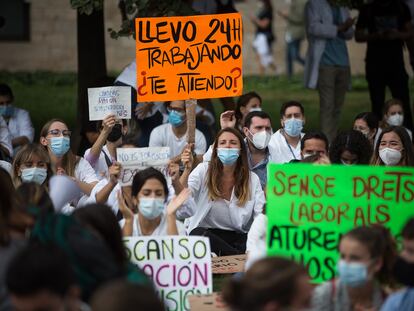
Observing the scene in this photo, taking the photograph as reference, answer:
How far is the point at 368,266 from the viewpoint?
7.08 m

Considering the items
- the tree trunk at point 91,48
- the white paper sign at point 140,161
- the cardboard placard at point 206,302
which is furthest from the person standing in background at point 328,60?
the cardboard placard at point 206,302

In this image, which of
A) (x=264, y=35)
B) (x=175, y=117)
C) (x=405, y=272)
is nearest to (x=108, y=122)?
(x=175, y=117)

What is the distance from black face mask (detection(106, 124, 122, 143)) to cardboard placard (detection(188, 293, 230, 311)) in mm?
4209

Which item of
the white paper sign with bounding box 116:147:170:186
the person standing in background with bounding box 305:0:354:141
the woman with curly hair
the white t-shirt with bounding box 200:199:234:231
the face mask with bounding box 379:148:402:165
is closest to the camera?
the white paper sign with bounding box 116:147:170:186

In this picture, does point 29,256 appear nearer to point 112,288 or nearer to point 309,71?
point 112,288

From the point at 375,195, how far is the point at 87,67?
8.31 m

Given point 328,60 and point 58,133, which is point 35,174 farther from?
point 328,60

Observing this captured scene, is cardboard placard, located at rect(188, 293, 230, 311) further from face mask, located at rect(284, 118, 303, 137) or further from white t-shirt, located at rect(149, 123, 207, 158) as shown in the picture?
white t-shirt, located at rect(149, 123, 207, 158)

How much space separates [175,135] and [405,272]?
6473mm

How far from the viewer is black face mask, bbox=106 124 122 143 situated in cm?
1239

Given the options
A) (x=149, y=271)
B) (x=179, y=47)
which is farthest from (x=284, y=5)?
(x=149, y=271)

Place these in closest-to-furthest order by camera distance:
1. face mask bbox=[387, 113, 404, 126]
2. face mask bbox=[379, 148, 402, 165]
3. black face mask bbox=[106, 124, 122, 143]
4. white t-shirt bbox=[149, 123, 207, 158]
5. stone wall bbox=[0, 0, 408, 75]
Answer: face mask bbox=[379, 148, 402, 165]
black face mask bbox=[106, 124, 122, 143]
white t-shirt bbox=[149, 123, 207, 158]
face mask bbox=[387, 113, 404, 126]
stone wall bbox=[0, 0, 408, 75]

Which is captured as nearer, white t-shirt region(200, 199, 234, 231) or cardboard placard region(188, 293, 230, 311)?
Result: cardboard placard region(188, 293, 230, 311)

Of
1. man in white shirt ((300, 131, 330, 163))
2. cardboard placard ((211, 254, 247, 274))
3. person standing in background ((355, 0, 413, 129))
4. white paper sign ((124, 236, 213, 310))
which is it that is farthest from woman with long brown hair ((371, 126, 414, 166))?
person standing in background ((355, 0, 413, 129))
